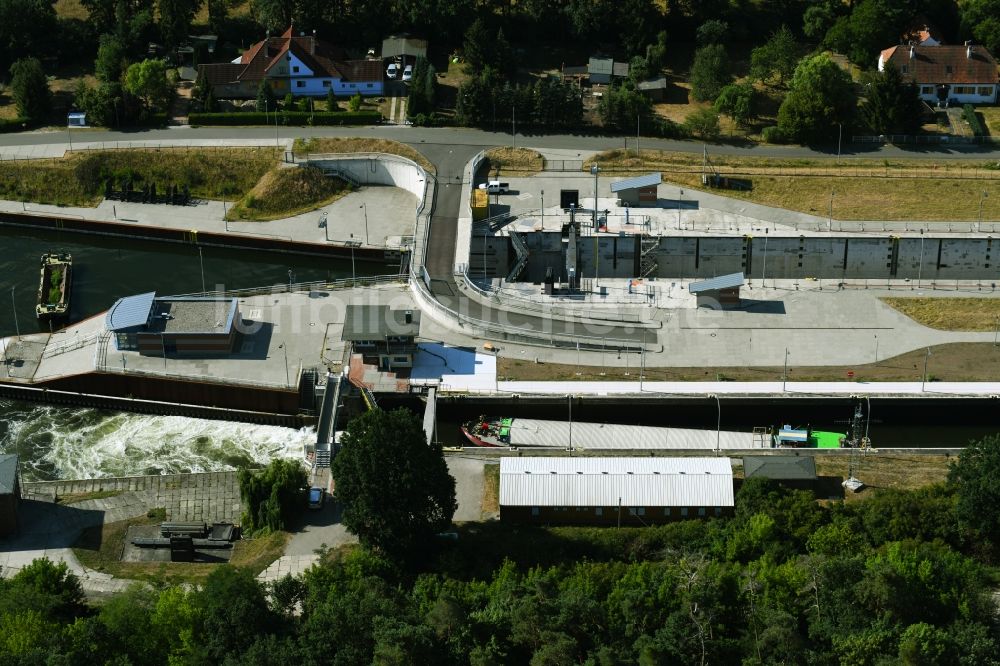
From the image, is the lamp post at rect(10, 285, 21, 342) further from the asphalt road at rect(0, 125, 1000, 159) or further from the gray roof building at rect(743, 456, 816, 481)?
the gray roof building at rect(743, 456, 816, 481)

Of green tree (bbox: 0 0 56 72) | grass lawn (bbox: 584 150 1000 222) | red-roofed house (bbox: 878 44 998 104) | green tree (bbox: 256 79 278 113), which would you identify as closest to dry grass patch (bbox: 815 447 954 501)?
grass lawn (bbox: 584 150 1000 222)

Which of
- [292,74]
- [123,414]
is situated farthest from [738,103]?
[123,414]

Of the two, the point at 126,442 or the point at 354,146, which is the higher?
the point at 354,146

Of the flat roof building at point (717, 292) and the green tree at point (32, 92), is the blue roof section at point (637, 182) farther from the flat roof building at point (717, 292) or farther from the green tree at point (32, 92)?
the green tree at point (32, 92)

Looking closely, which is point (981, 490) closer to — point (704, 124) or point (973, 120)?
point (704, 124)

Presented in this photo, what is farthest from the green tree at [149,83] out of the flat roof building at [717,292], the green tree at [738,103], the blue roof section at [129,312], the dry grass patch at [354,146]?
the flat roof building at [717,292]
